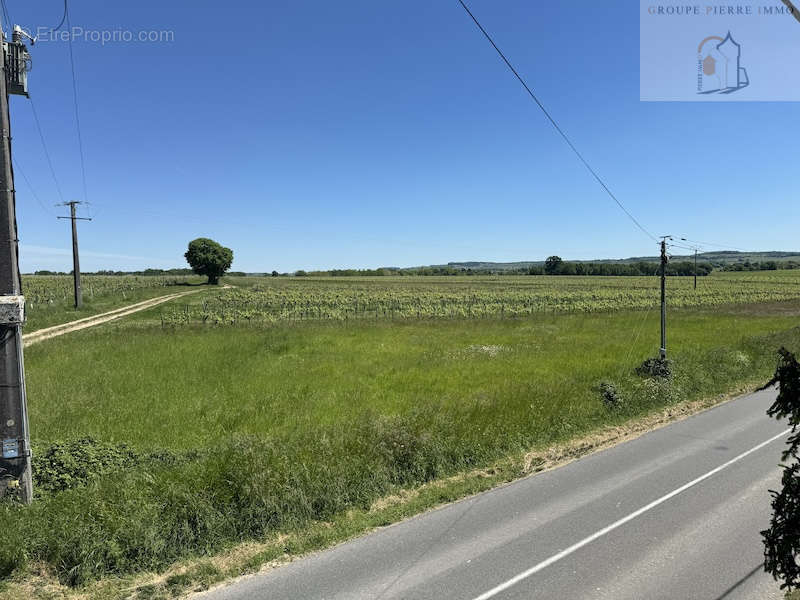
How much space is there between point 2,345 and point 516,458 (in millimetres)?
10518

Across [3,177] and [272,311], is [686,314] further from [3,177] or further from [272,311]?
[3,177]

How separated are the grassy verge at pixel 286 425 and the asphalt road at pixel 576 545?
70 cm

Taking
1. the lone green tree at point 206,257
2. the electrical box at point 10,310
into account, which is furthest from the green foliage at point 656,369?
the lone green tree at point 206,257

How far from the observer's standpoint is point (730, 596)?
5977 millimetres

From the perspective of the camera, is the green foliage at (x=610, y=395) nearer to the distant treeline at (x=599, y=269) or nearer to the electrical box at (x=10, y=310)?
the electrical box at (x=10, y=310)

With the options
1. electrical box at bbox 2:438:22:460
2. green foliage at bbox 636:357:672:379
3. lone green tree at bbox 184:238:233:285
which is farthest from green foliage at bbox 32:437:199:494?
lone green tree at bbox 184:238:233:285

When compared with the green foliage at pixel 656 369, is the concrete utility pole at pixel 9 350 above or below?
above

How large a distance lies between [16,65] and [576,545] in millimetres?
12629

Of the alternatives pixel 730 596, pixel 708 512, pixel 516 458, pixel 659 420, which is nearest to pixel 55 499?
pixel 516 458

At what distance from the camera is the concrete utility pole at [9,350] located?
7754 millimetres

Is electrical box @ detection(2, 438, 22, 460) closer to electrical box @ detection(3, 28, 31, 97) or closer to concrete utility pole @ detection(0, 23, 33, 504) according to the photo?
concrete utility pole @ detection(0, 23, 33, 504)

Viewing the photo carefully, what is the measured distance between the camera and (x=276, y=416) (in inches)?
531

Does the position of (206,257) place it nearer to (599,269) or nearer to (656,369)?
(656,369)

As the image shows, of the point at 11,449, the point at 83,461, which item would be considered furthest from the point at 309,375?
the point at 11,449
